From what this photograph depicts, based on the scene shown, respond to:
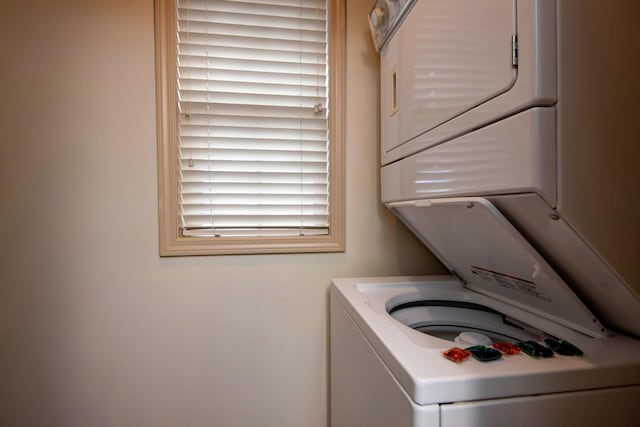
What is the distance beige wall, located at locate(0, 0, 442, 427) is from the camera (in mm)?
1300

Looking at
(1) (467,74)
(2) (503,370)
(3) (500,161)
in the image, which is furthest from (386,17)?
(2) (503,370)

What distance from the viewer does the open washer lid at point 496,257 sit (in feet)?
2.41

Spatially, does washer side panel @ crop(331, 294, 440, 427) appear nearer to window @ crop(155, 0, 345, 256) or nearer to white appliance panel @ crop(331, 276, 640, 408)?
white appliance panel @ crop(331, 276, 640, 408)

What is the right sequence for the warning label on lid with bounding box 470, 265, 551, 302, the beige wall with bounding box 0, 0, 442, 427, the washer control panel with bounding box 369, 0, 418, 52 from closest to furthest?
the warning label on lid with bounding box 470, 265, 551, 302
the washer control panel with bounding box 369, 0, 418, 52
the beige wall with bounding box 0, 0, 442, 427

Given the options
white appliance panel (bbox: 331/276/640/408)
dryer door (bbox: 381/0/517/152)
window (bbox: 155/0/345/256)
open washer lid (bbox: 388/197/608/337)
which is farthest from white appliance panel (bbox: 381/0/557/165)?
white appliance panel (bbox: 331/276/640/408)

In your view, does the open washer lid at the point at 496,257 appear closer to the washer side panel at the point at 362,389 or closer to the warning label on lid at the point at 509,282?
the warning label on lid at the point at 509,282

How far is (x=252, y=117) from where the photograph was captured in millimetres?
1446

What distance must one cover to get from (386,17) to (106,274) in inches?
64.5

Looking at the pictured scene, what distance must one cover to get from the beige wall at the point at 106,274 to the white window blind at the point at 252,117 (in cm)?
15

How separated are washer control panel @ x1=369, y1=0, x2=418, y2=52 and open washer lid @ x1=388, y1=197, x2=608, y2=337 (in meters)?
0.68

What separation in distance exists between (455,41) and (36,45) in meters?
1.70

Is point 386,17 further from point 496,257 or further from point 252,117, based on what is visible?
point 496,257

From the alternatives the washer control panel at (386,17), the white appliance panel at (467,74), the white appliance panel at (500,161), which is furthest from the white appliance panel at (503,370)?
the washer control panel at (386,17)

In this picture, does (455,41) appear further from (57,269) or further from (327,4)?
(57,269)
